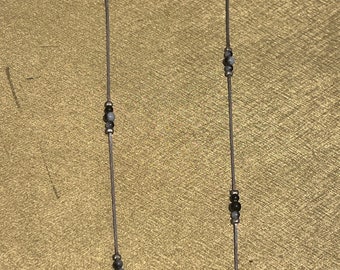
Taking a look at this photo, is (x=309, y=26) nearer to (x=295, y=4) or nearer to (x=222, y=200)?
(x=295, y=4)

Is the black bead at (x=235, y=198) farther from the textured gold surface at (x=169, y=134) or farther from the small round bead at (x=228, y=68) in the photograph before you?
the small round bead at (x=228, y=68)

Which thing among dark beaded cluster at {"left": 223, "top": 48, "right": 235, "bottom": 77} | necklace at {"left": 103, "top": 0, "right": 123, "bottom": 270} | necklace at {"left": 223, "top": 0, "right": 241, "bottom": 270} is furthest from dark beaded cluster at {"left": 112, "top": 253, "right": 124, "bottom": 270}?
dark beaded cluster at {"left": 223, "top": 48, "right": 235, "bottom": 77}

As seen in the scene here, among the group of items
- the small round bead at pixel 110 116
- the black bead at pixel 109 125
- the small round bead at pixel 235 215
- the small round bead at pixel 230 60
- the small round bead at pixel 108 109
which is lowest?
the small round bead at pixel 235 215

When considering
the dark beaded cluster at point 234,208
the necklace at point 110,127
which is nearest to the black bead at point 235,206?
the dark beaded cluster at point 234,208

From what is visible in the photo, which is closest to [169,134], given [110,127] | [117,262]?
[110,127]

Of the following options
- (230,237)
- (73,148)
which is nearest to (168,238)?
(230,237)
